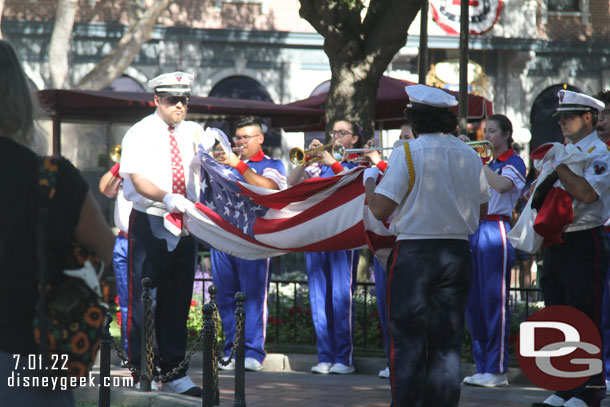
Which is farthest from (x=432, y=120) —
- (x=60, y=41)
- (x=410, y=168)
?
(x=60, y=41)

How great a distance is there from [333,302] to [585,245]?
2.82 m

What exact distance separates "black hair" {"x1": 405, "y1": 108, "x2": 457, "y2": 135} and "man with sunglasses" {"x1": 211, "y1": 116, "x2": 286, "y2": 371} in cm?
327

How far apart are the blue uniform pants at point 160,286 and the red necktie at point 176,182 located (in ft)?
0.36

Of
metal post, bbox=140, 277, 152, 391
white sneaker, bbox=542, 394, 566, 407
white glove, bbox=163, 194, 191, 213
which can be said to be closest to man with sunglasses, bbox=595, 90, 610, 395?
white sneaker, bbox=542, 394, 566, 407

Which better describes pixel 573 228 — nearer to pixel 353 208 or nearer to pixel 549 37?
pixel 353 208

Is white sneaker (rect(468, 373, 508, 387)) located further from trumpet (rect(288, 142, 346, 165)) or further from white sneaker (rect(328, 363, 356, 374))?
trumpet (rect(288, 142, 346, 165))

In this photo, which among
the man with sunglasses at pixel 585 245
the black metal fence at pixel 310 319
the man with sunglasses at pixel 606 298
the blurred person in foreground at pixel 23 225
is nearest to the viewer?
the blurred person in foreground at pixel 23 225

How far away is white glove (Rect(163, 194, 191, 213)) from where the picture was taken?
24.0 feet

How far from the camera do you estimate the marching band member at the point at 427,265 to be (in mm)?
5664

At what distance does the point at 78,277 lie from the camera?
351cm

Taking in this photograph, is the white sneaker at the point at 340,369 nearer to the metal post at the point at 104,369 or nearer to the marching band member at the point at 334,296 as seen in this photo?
the marching band member at the point at 334,296

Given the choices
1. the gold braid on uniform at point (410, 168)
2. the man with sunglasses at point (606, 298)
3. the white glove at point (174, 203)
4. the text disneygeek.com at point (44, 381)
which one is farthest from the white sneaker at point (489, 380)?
the text disneygeek.com at point (44, 381)

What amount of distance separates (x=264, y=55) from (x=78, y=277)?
78.5 feet

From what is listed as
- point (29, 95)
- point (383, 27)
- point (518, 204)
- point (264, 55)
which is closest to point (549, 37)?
point (264, 55)
